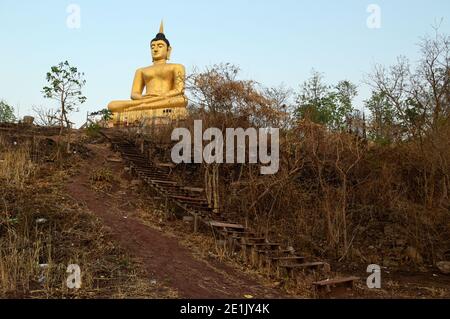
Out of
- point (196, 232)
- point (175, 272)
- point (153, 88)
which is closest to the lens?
point (175, 272)

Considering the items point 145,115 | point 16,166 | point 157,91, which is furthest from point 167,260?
point 157,91

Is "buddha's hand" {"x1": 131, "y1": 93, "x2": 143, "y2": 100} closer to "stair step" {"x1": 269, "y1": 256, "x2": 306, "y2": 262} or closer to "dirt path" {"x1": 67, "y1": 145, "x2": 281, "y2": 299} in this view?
"dirt path" {"x1": 67, "y1": 145, "x2": 281, "y2": 299}

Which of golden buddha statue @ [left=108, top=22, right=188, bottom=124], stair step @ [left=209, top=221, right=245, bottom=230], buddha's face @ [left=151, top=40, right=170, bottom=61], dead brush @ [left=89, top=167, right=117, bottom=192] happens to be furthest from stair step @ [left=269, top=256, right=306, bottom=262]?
buddha's face @ [left=151, top=40, right=170, bottom=61]

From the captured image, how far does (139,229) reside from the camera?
8.22 metres

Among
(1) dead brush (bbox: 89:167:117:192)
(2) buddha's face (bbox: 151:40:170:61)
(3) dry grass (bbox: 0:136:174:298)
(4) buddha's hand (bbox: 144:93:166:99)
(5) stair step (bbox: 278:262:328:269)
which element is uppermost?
(2) buddha's face (bbox: 151:40:170:61)

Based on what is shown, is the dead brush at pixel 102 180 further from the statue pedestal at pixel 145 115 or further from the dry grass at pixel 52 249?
the statue pedestal at pixel 145 115

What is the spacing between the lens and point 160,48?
1955 centimetres

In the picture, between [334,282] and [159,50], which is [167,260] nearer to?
[334,282]

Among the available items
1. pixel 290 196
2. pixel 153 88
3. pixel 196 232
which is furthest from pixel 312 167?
pixel 153 88

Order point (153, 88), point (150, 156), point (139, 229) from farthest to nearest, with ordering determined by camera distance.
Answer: point (153, 88) → point (150, 156) → point (139, 229)

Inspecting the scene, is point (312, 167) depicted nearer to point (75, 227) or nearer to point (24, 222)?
point (75, 227)

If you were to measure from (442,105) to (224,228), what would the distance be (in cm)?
620

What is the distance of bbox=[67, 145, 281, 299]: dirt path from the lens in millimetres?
6004

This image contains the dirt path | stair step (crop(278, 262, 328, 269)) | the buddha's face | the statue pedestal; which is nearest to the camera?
the dirt path
